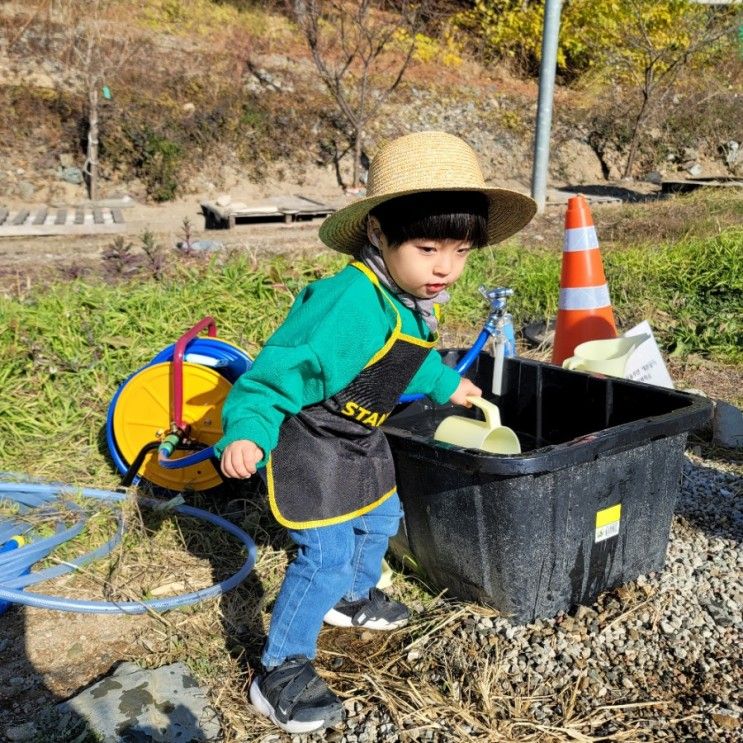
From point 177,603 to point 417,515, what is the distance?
784 mm

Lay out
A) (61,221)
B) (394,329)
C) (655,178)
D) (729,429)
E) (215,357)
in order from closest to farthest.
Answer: (394,329)
(215,357)
(729,429)
(61,221)
(655,178)

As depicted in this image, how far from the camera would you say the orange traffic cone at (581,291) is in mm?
3586

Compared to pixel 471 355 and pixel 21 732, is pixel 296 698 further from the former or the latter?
pixel 471 355

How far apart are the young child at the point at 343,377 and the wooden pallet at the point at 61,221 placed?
7530 mm

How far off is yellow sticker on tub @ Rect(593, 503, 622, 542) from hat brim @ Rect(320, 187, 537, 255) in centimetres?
83

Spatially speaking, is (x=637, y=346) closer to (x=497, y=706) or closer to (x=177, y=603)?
(x=497, y=706)

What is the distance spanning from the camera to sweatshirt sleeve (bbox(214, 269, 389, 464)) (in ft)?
5.73

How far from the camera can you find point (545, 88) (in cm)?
810

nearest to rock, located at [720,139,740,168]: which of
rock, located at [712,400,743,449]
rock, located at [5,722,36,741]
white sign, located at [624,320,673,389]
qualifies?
rock, located at [712,400,743,449]

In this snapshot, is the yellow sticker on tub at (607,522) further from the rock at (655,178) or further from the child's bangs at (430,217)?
the rock at (655,178)

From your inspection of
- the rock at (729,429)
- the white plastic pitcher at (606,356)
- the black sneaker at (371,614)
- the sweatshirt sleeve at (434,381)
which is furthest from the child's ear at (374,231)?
the rock at (729,429)

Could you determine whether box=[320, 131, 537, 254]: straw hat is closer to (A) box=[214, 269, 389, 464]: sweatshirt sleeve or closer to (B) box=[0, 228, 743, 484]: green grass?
(A) box=[214, 269, 389, 464]: sweatshirt sleeve

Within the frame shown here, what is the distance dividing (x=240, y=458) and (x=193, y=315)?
2.53 m

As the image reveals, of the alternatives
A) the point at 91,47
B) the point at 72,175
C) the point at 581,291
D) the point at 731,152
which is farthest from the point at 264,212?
the point at 731,152
